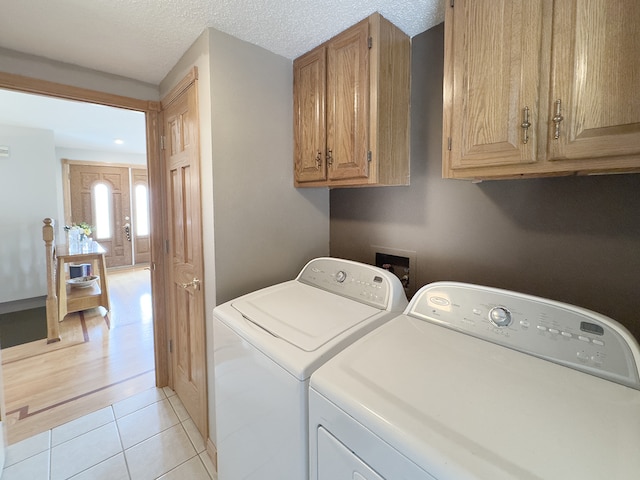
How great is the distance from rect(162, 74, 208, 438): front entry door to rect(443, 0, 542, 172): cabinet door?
119 centimetres

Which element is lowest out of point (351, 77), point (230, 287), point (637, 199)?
point (230, 287)

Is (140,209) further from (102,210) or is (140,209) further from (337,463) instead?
(337,463)

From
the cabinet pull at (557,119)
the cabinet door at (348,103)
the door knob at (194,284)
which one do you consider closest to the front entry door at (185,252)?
the door knob at (194,284)

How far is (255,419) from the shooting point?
1044 millimetres

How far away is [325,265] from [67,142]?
5.37 metres

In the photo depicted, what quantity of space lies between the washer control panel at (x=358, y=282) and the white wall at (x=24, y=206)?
4149mm

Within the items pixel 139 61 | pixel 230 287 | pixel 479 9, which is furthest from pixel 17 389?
pixel 479 9

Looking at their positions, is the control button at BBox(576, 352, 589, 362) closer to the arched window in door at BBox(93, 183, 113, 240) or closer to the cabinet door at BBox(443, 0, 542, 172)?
the cabinet door at BBox(443, 0, 542, 172)

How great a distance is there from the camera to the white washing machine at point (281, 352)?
34.7 inches

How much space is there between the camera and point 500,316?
3.14 ft

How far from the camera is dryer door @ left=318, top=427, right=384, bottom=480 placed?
679mm

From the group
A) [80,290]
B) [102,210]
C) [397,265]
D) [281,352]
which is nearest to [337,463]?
[281,352]

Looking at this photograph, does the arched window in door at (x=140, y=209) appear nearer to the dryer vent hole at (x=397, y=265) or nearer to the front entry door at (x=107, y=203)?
the front entry door at (x=107, y=203)

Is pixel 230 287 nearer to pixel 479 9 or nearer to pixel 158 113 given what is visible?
pixel 158 113
